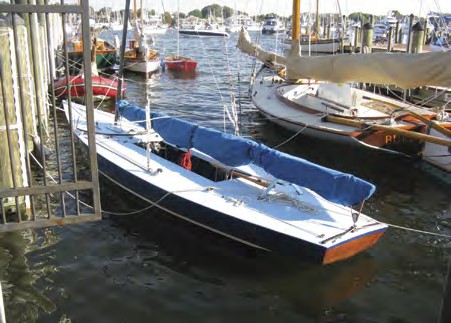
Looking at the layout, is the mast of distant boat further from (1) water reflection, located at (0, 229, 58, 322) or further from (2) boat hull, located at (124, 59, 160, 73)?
(2) boat hull, located at (124, 59, 160, 73)

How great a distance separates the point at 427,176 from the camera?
1405 cm

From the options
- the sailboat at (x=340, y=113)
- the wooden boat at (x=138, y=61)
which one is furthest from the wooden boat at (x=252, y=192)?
the wooden boat at (x=138, y=61)

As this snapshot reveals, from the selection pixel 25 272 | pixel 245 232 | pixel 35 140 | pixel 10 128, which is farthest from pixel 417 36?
pixel 25 272

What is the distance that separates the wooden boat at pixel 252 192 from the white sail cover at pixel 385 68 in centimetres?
195

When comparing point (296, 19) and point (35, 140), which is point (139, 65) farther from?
point (35, 140)

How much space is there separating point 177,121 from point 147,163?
122 cm

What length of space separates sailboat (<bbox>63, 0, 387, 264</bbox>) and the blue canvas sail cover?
2cm

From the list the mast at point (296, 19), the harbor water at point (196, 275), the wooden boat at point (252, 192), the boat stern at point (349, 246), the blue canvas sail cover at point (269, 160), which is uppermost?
the mast at point (296, 19)

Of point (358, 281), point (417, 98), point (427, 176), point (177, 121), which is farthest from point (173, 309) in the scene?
point (417, 98)

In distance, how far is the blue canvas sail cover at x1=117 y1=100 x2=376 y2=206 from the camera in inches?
331

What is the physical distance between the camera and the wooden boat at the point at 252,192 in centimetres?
819

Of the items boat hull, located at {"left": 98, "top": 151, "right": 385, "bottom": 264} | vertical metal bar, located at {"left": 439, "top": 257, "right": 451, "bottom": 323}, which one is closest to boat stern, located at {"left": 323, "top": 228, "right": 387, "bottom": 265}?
boat hull, located at {"left": 98, "top": 151, "right": 385, "bottom": 264}

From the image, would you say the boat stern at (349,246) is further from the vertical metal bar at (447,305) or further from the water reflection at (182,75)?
the water reflection at (182,75)

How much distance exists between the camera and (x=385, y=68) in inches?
259
